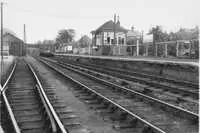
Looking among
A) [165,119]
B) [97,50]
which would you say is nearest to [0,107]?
[165,119]

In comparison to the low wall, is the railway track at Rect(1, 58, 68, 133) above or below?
below

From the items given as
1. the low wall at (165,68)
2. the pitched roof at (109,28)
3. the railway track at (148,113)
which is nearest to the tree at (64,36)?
the pitched roof at (109,28)

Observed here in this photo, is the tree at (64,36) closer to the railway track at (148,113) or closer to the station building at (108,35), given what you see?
the station building at (108,35)

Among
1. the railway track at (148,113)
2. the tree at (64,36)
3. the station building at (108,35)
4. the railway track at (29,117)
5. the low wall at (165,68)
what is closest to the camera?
the railway track at (29,117)

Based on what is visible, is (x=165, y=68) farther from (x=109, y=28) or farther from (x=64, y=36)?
(x=64, y=36)

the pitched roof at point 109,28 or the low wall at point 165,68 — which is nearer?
the low wall at point 165,68

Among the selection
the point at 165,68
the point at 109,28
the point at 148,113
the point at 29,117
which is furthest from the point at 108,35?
the point at 29,117

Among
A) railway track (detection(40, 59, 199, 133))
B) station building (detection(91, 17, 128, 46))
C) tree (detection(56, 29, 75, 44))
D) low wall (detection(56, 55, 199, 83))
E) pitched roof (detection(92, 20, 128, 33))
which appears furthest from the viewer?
tree (detection(56, 29, 75, 44))

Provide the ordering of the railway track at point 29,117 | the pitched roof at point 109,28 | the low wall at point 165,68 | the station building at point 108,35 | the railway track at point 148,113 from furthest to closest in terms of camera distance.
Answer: the pitched roof at point 109,28
the station building at point 108,35
the low wall at point 165,68
the railway track at point 148,113
the railway track at point 29,117

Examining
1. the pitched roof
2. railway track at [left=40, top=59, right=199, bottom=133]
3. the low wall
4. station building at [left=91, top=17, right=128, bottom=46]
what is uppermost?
the pitched roof

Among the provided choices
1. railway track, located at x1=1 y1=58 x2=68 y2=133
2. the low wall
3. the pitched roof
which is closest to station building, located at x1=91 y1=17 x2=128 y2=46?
the pitched roof

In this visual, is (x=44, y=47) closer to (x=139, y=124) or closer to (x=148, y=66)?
(x=148, y=66)

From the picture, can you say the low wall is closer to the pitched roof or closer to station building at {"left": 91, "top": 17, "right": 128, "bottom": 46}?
station building at {"left": 91, "top": 17, "right": 128, "bottom": 46}

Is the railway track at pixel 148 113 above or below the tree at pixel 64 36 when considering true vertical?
below
